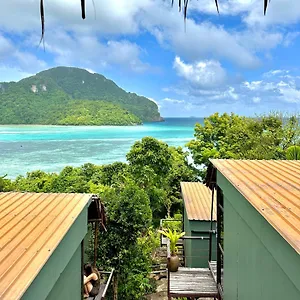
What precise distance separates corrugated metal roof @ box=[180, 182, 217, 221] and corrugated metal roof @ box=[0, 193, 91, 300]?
221 inches

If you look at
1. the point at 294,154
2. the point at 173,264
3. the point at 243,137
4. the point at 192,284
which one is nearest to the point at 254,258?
the point at 192,284

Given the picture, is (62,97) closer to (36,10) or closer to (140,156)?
(140,156)

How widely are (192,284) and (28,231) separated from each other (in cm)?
472

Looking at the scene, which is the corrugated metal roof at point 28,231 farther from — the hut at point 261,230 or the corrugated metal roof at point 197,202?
the corrugated metal roof at point 197,202

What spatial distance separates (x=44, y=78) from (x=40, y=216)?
103121 millimetres

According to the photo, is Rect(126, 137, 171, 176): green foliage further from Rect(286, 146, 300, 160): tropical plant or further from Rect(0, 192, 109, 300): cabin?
Rect(0, 192, 109, 300): cabin

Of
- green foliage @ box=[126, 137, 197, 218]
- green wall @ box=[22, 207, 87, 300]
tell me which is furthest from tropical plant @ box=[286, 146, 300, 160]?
green wall @ box=[22, 207, 87, 300]

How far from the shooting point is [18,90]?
8850 centimetres

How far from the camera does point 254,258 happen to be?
4.20m

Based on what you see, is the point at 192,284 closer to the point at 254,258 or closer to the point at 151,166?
the point at 254,258

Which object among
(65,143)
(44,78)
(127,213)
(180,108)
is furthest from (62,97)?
Result: (127,213)

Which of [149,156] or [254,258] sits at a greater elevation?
[254,258]

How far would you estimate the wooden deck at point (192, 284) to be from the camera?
22.9ft

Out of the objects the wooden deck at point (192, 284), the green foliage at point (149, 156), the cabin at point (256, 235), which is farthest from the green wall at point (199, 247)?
the green foliage at point (149, 156)
